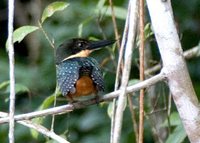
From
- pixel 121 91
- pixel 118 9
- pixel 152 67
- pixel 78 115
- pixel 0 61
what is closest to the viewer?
pixel 121 91

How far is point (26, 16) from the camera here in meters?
5.37

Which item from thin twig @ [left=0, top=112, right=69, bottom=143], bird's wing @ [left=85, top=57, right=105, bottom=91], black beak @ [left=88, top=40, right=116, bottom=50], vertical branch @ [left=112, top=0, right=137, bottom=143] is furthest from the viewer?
black beak @ [left=88, top=40, right=116, bottom=50]

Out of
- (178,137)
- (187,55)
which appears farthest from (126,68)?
(187,55)

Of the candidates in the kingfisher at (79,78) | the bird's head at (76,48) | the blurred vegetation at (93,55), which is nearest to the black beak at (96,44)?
the bird's head at (76,48)

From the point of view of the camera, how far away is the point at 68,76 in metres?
2.53

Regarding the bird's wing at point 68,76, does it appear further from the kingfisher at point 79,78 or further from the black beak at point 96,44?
the black beak at point 96,44

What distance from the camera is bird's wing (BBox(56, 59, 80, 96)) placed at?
2508 millimetres

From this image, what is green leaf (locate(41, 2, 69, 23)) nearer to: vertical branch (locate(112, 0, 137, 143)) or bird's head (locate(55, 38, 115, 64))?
bird's head (locate(55, 38, 115, 64))

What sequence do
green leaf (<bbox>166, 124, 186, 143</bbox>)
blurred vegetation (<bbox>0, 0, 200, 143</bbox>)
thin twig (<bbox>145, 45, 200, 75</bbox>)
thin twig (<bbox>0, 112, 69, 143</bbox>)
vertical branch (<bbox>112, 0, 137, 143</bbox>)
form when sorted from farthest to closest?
blurred vegetation (<bbox>0, 0, 200, 143</bbox>) → thin twig (<bbox>145, 45, 200, 75</bbox>) → green leaf (<bbox>166, 124, 186, 143</bbox>) → thin twig (<bbox>0, 112, 69, 143</bbox>) → vertical branch (<bbox>112, 0, 137, 143</bbox>)

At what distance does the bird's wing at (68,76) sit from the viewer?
2508mm

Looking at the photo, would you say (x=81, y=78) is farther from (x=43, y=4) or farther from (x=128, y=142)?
(x=43, y=4)

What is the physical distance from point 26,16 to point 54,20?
0.80 meters

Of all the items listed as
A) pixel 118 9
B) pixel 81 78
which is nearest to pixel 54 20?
pixel 118 9

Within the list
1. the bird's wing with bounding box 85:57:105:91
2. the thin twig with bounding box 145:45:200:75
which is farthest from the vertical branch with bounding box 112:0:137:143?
the thin twig with bounding box 145:45:200:75
